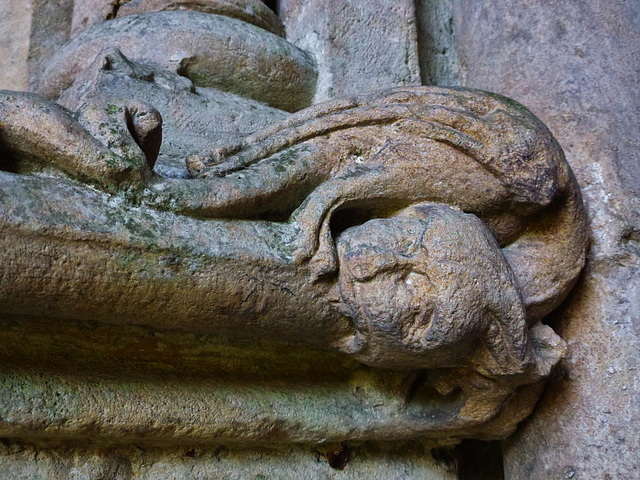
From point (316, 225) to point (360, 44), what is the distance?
2.72 ft

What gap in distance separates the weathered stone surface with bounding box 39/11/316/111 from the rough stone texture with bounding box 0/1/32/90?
12.9 inches

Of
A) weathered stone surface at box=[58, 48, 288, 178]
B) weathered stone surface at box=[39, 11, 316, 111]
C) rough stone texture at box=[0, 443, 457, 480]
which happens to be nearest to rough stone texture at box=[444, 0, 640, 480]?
rough stone texture at box=[0, 443, 457, 480]

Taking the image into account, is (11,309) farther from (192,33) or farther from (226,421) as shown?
(192,33)

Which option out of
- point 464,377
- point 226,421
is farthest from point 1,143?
point 464,377

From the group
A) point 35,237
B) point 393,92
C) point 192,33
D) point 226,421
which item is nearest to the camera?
point 35,237

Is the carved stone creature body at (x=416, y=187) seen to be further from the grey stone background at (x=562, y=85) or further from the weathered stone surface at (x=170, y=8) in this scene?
the weathered stone surface at (x=170, y=8)

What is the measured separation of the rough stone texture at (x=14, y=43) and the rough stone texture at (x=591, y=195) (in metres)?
1.31

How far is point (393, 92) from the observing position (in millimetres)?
1258

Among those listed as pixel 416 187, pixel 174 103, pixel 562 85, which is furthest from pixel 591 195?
pixel 174 103

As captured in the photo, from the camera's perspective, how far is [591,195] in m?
1.38

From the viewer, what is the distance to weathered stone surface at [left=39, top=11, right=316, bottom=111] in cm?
154

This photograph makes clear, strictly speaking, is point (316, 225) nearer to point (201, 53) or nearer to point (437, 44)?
point (201, 53)

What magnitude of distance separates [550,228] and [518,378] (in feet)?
1.00

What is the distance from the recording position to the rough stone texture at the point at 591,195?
4.12 feet
